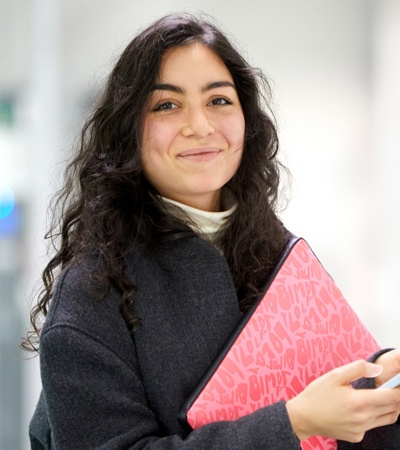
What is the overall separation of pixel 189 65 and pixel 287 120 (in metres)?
1.96

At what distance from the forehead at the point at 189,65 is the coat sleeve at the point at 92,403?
1.34 ft

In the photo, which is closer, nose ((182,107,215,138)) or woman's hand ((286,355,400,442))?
woman's hand ((286,355,400,442))

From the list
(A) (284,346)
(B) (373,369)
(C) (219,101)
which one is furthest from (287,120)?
(B) (373,369)

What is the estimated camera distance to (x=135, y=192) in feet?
4.23

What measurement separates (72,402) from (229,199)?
1.48ft

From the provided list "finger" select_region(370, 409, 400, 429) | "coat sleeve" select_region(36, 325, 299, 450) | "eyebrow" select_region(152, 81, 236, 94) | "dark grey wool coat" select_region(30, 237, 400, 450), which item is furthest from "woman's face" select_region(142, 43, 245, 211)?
"finger" select_region(370, 409, 400, 429)

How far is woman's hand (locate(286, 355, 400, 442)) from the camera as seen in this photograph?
1.06 m

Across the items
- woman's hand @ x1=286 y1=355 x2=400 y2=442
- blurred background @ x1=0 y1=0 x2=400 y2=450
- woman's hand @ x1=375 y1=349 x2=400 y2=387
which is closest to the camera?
woman's hand @ x1=286 y1=355 x2=400 y2=442

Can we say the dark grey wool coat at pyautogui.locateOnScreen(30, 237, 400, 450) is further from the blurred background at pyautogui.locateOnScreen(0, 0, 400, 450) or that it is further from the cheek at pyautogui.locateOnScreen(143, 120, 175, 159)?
the blurred background at pyautogui.locateOnScreen(0, 0, 400, 450)

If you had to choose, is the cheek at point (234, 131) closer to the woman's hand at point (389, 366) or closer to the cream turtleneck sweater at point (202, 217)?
the cream turtleneck sweater at point (202, 217)

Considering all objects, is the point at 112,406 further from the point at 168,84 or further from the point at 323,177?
the point at 323,177

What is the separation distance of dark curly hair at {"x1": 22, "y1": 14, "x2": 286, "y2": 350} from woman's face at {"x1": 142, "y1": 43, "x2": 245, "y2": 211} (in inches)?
0.7

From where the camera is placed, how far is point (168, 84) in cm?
125

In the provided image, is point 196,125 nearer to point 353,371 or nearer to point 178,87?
point 178,87
